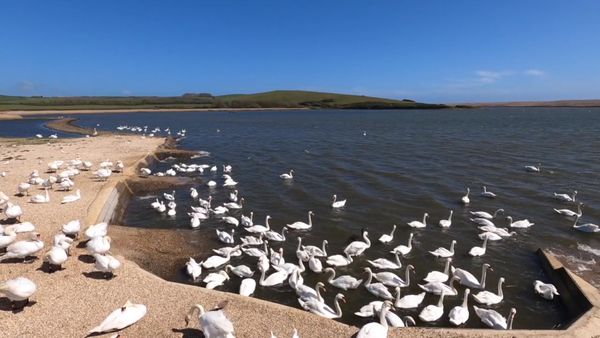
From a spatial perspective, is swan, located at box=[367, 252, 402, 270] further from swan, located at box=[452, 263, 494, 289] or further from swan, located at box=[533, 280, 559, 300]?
swan, located at box=[533, 280, 559, 300]

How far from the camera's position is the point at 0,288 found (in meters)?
9.51

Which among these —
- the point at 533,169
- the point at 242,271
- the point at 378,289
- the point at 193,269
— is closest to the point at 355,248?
the point at 378,289

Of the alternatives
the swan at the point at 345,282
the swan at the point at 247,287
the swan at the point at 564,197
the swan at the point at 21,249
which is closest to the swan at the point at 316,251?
the swan at the point at 345,282

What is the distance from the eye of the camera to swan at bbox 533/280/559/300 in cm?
1266

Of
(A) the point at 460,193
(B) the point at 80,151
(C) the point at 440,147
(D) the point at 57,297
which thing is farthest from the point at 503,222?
(B) the point at 80,151

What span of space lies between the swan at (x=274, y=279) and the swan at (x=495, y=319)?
5.82 meters

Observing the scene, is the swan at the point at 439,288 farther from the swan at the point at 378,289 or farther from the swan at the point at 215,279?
the swan at the point at 215,279

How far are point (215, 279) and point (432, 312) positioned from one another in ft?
21.4

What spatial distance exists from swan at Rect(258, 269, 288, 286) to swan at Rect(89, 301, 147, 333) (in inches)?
168

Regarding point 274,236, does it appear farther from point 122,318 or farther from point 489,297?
point 122,318

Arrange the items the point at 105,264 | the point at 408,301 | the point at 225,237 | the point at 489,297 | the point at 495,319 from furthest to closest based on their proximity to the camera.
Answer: the point at 225,237
the point at 489,297
the point at 408,301
the point at 105,264
the point at 495,319

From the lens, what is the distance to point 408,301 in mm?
12117

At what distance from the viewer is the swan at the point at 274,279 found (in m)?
13.2

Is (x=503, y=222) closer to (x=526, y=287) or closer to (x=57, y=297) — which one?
(x=526, y=287)
